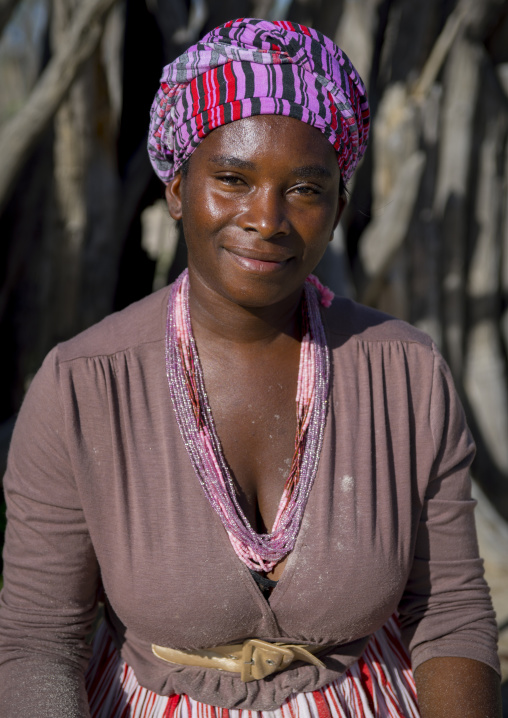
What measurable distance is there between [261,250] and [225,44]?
42 centimetres

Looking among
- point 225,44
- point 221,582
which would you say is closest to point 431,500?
point 221,582

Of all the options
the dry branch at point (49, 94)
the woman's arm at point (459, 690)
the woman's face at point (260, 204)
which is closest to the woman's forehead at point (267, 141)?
the woman's face at point (260, 204)

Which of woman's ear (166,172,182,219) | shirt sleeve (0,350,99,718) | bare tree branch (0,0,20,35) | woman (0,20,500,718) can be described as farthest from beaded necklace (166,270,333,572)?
bare tree branch (0,0,20,35)

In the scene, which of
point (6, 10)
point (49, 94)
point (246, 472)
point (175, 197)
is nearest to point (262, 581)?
point (246, 472)

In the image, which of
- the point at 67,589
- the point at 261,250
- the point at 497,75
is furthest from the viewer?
the point at 497,75

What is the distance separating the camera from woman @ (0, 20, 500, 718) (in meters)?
1.53

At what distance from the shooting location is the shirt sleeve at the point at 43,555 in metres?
1.56

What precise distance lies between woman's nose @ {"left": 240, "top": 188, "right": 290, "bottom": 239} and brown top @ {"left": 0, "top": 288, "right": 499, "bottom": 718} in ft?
1.19

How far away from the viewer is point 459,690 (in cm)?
161

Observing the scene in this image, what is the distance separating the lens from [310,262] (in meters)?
1.59

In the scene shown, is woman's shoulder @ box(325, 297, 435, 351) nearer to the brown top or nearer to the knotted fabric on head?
the brown top

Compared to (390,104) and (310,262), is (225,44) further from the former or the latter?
(390,104)

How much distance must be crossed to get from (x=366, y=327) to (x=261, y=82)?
619 mm

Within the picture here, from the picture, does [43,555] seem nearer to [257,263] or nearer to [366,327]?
[257,263]
